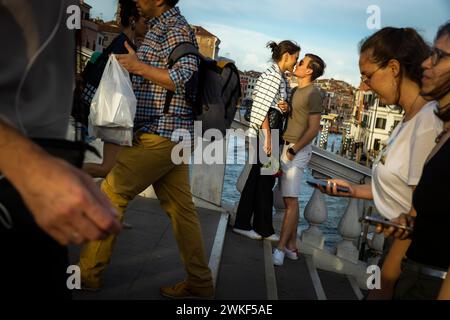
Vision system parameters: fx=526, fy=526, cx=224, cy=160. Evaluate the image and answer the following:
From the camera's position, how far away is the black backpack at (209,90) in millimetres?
3105

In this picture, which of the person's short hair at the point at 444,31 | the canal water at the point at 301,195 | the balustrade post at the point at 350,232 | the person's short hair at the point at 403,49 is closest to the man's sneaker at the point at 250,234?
the canal water at the point at 301,195

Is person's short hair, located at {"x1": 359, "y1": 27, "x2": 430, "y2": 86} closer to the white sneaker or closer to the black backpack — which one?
the black backpack

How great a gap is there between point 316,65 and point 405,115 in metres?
2.82

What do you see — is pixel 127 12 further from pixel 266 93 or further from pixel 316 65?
pixel 316 65

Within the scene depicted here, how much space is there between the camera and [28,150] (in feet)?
3.13

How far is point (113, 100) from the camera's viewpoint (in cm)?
290

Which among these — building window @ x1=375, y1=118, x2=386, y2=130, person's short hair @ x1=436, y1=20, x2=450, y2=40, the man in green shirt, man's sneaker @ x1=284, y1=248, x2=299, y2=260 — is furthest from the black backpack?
building window @ x1=375, y1=118, x2=386, y2=130

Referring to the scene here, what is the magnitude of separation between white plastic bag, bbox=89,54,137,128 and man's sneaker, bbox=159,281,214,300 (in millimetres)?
1194

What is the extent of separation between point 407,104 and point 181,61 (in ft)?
4.32

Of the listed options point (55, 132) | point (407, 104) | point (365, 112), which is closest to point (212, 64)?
point (407, 104)

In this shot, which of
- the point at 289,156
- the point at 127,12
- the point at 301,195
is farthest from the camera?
the point at 301,195

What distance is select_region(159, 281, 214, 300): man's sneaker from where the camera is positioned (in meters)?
3.47

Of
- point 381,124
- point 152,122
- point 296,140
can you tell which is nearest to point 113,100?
point 152,122
